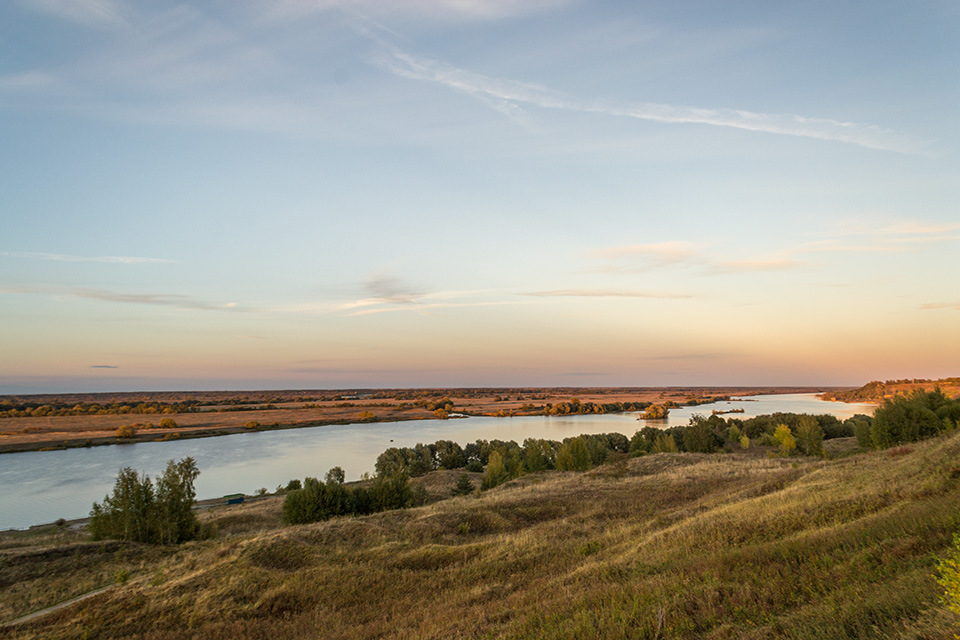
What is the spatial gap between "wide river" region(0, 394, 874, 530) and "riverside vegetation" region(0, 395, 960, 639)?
46.5 metres

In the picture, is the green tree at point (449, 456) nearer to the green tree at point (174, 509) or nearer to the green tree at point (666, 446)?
the green tree at point (666, 446)

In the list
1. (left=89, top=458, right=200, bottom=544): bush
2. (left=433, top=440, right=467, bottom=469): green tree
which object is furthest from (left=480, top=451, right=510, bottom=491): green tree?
(left=89, top=458, right=200, bottom=544): bush

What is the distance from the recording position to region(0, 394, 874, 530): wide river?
188 ft

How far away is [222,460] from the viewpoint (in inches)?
3346

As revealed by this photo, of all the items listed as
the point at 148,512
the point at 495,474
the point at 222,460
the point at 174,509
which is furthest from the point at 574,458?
the point at 222,460

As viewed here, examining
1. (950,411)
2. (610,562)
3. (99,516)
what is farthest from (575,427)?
(610,562)

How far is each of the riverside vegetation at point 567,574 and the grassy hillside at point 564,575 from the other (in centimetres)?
5

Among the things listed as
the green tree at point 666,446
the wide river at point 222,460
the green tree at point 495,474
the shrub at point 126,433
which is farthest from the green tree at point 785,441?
the shrub at point 126,433

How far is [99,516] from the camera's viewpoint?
2967 cm

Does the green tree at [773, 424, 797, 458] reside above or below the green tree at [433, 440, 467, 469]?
above

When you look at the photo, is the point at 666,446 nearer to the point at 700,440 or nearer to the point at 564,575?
the point at 700,440

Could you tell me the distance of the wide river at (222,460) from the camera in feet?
188

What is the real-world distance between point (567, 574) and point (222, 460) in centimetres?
8835

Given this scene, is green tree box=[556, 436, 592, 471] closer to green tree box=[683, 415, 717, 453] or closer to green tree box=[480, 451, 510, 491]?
green tree box=[480, 451, 510, 491]
